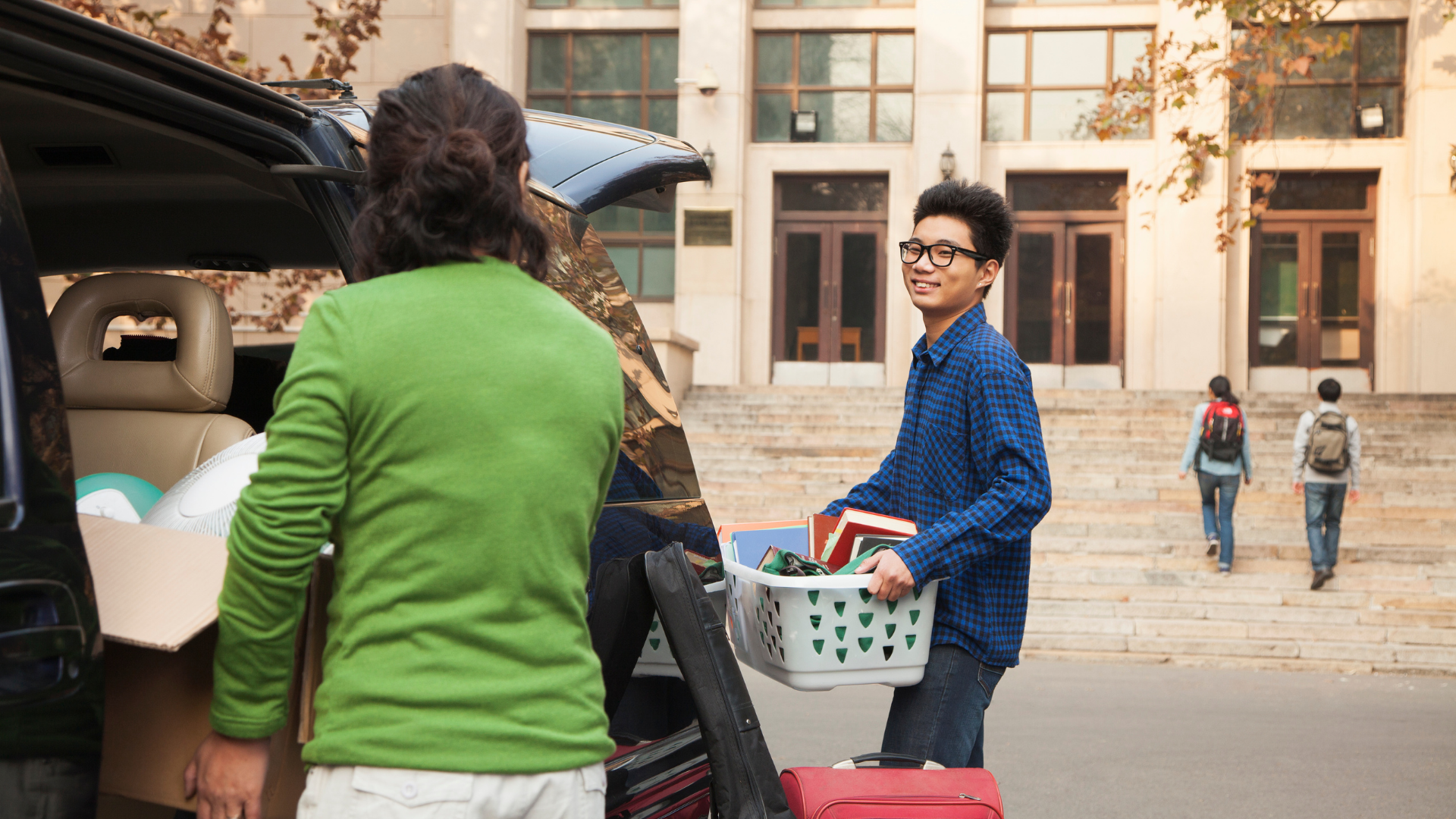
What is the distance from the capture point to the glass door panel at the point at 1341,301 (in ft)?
68.3

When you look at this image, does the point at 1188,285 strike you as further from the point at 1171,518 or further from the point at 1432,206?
the point at 1171,518

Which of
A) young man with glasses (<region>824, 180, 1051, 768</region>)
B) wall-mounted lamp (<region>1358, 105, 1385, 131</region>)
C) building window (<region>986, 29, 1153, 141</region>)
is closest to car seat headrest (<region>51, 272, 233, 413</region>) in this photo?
young man with glasses (<region>824, 180, 1051, 768</region>)

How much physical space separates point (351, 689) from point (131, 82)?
1041mm

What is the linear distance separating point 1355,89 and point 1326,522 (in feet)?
43.4

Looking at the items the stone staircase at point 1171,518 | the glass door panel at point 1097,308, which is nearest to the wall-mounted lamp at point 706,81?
the stone staircase at point 1171,518

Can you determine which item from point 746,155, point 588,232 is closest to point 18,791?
point 588,232

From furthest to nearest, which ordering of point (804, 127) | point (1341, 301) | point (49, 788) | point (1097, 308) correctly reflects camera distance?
1. point (804, 127)
2. point (1097, 308)
3. point (1341, 301)
4. point (49, 788)

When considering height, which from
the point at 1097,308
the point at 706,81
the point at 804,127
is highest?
the point at 706,81

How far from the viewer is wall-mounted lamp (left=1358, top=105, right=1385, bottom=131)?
20.3 m

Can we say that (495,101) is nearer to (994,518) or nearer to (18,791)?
(18,791)

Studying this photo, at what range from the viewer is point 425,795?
4.98 feet

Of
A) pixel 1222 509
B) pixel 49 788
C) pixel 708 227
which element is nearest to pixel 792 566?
pixel 49 788

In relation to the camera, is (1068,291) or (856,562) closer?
(856,562)

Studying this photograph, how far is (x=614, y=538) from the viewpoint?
237 cm
